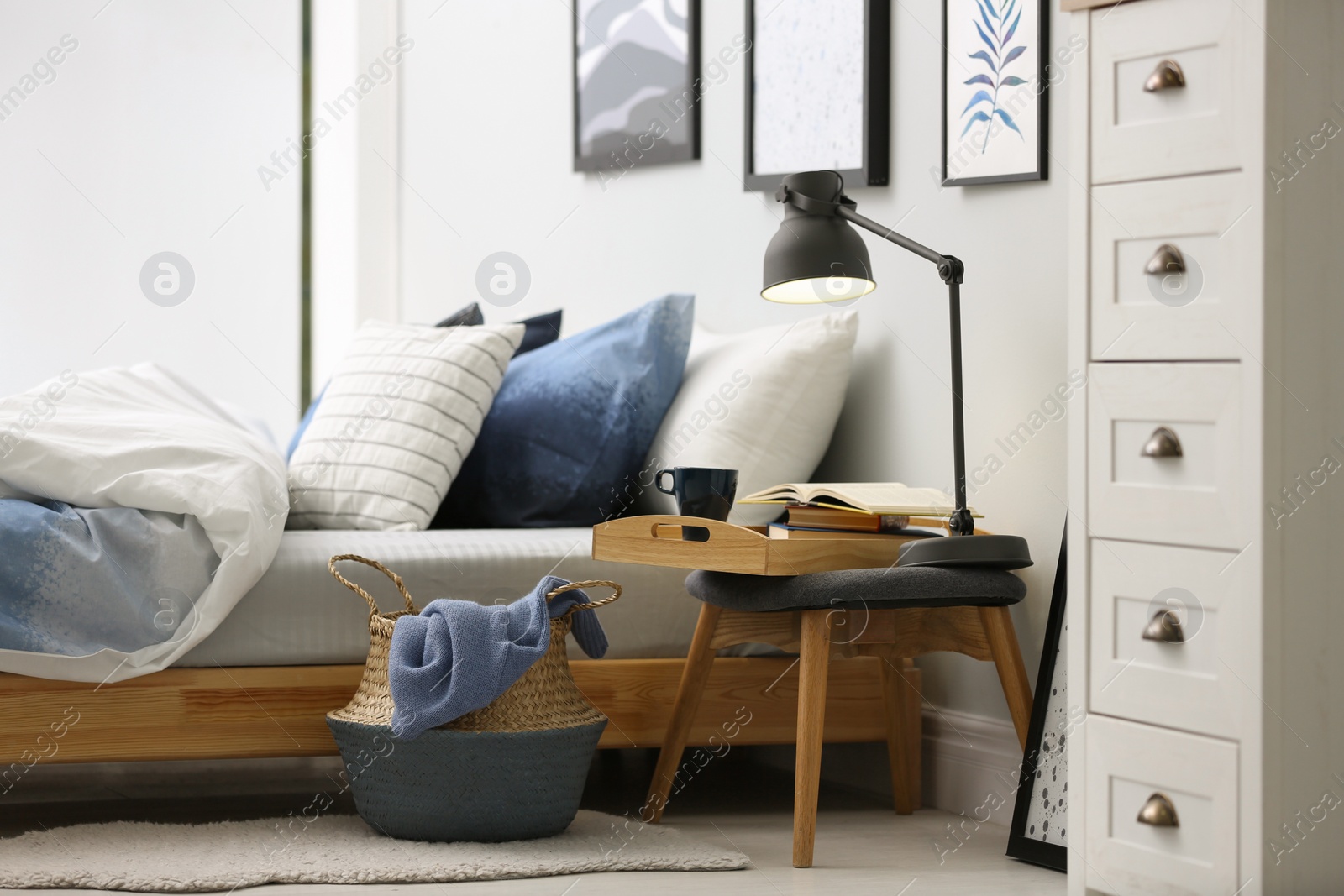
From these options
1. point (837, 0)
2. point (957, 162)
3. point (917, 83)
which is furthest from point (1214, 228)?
point (837, 0)

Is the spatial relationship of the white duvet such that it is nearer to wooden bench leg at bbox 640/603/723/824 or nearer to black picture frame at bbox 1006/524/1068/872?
wooden bench leg at bbox 640/603/723/824

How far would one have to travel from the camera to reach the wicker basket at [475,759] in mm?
1915

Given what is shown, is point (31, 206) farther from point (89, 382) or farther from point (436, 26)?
point (89, 382)

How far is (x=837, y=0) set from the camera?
2.62m

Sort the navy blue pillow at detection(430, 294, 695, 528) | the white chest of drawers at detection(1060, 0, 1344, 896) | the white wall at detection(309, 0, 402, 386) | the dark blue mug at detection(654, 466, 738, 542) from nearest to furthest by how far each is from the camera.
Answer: the white chest of drawers at detection(1060, 0, 1344, 896) → the dark blue mug at detection(654, 466, 738, 542) → the navy blue pillow at detection(430, 294, 695, 528) → the white wall at detection(309, 0, 402, 386)

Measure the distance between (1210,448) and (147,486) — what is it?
137cm

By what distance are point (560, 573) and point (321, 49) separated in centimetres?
284

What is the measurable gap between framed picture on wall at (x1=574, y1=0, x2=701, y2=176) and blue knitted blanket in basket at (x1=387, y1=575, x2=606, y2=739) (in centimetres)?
141

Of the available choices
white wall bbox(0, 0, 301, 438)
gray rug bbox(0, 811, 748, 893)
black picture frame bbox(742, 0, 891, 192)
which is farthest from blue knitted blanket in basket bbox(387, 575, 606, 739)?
white wall bbox(0, 0, 301, 438)

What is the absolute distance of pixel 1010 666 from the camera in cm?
202

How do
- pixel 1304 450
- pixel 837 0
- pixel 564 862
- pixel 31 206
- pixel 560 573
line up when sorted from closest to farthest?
1. pixel 1304 450
2. pixel 564 862
3. pixel 560 573
4. pixel 837 0
5. pixel 31 206

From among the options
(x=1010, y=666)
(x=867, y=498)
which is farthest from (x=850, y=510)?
(x=1010, y=666)

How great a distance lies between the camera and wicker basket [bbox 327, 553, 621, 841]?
1915 mm

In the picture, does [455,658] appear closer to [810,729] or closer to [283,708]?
[283,708]
